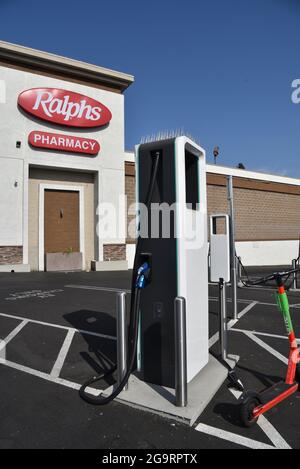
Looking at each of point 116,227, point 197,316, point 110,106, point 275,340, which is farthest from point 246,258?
point 197,316

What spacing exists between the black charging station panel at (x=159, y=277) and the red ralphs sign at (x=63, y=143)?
1255 cm

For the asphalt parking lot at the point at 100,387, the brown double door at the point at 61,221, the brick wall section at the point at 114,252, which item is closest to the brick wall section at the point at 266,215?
the brick wall section at the point at 114,252

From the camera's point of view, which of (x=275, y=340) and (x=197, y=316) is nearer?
(x=197, y=316)

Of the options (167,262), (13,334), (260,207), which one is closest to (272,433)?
(167,262)

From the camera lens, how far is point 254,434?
2.73m

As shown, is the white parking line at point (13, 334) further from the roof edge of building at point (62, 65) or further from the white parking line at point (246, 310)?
the roof edge of building at point (62, 65)

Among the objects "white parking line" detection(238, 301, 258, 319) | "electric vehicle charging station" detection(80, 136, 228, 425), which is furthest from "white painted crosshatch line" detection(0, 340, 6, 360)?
"white parking line" detection(238, 301, 258, 319)

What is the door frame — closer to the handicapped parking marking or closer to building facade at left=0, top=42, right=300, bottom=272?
building facade at left=0, top=42, right=300, bottom=272

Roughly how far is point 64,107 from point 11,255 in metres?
7.23

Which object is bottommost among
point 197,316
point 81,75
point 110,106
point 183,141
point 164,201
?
point 197,316

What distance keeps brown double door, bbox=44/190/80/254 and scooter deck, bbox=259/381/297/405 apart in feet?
46.1

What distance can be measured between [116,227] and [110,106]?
20.4 ft
